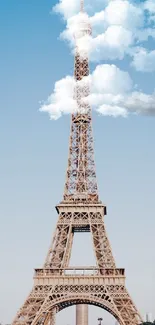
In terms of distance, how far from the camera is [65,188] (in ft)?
244

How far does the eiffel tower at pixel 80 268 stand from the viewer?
Result: 64.6 metres

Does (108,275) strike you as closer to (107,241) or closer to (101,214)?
(107,241)

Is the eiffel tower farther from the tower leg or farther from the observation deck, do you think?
the tower leg

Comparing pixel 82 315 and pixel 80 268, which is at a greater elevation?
pixel 82 315

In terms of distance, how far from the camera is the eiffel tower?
64625 mm

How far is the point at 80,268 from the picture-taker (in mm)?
67438

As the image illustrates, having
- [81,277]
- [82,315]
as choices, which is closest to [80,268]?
[81,277]

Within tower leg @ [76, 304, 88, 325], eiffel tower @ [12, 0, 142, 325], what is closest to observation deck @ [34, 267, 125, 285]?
eiffel tower @ [12, 0, 142, 325]

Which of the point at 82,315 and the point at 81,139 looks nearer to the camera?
the point at 81,139

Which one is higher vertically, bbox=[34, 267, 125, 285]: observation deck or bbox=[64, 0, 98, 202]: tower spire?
bbox=[64, 0, 98, 202]: tower spire

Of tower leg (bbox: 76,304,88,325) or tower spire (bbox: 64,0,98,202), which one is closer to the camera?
tower spire (bbox: 64,0,98,202)

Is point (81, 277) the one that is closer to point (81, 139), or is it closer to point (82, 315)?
point (81, 139)

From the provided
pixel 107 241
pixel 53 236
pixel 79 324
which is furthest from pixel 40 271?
pixel 79 324

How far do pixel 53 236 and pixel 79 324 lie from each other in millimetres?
104190
